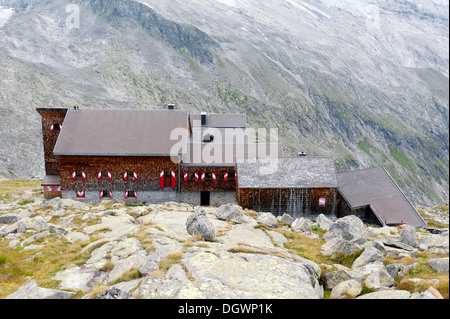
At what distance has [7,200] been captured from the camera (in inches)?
1344

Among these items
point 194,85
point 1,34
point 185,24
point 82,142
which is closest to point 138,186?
point 82,142

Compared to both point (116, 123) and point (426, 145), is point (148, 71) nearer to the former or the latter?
point (116, 123)

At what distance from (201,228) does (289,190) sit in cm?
1695

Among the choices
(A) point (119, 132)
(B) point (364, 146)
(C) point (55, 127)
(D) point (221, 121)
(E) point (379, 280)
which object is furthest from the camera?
(B) point (364, 146)

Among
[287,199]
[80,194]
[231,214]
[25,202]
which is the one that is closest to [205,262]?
[231,214]

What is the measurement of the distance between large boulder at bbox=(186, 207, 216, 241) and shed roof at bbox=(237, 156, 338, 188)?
14.3 m

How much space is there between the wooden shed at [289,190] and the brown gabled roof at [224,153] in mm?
3575

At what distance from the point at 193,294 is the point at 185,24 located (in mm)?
148841

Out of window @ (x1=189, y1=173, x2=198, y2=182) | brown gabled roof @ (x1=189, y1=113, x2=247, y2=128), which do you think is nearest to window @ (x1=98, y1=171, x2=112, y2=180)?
window @ (x1=189, y1=173, x2=198, y2=182)

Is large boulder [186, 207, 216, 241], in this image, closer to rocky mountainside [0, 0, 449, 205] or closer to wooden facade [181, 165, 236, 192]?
wooden facade [181, 165, 236, 192]

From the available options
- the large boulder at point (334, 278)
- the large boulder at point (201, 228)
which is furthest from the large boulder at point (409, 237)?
the large boulder at point (201, 228)

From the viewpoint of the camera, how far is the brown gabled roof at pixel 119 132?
34688mm

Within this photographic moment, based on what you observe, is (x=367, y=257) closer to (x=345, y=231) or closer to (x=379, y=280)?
(x=379, y=280)

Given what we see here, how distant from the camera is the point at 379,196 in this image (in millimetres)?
34094
